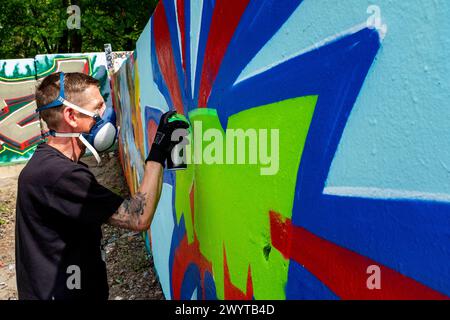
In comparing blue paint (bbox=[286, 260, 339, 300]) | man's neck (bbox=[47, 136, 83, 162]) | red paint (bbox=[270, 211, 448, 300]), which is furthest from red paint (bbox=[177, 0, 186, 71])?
blue paint (bbox=[286, 260, 339, 300])

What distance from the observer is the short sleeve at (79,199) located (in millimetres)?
1805

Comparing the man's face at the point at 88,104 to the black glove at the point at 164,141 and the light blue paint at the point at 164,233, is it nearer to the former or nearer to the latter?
the black glove at the point at 164,141

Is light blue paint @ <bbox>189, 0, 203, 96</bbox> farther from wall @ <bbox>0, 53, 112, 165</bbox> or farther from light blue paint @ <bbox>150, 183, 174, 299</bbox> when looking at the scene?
wall @ <bbox>0, 53, 112, 165</bbox>

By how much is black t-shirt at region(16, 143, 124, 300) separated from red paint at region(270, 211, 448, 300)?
879mm

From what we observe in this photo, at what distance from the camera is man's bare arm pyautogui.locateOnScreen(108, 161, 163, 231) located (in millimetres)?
1895

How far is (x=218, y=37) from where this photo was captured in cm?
186

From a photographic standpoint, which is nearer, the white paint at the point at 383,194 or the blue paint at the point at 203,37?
the white paint at the point at 383,194

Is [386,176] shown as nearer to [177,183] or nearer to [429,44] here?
[429,44]

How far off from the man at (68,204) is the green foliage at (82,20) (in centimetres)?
1247

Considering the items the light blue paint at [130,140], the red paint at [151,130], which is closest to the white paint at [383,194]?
the red paint at [151,130]

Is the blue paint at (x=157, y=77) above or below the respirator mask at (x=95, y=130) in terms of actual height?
above

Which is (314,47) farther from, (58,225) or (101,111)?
(101,111)
